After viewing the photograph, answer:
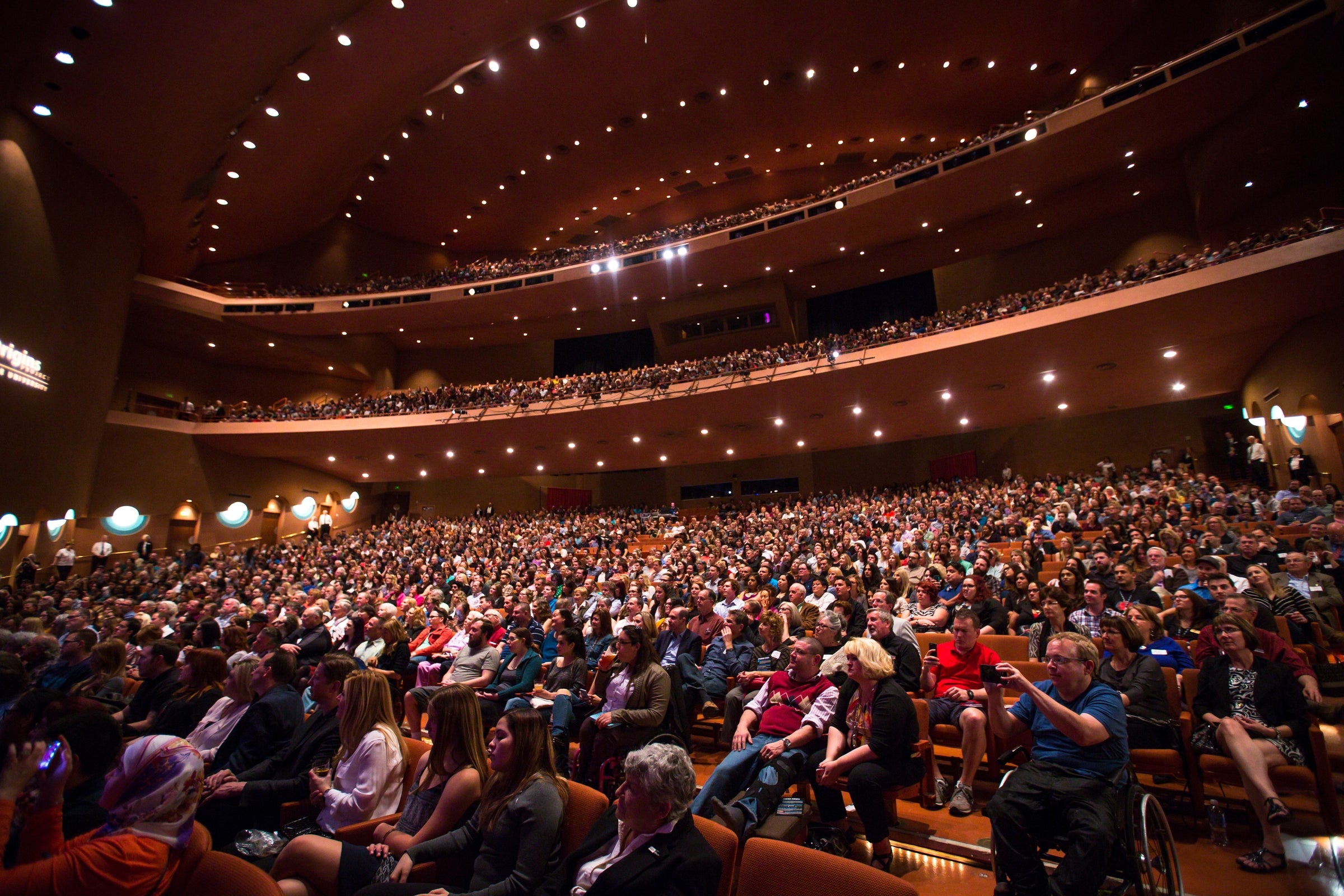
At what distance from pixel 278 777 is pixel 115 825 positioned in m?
1.03

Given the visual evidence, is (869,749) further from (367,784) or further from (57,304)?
(57,304)

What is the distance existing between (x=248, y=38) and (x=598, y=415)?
931 cm

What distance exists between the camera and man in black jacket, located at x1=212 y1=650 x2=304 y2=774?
8.89 feet

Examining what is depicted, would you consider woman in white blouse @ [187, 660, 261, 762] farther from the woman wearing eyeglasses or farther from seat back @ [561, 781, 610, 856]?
the woman wearing eyeglasses

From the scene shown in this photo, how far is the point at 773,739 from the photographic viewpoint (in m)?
2.87

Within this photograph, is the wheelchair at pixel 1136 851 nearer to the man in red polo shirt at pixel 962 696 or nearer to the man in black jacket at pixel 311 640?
the man in red polo shirt at pixel 962 696

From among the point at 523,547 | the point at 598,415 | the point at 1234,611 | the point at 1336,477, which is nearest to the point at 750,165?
the point at 598,415

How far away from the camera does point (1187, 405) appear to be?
14.5 meters

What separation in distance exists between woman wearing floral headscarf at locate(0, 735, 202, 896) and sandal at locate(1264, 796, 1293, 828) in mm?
3612

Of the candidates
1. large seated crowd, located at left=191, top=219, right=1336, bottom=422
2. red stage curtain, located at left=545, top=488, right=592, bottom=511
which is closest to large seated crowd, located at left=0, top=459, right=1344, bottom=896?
large seated crowd, located at left=191, top=219, right=1336, bottom=422

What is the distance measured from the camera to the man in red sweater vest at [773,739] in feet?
8.13

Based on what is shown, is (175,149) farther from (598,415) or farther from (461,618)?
(461,618)

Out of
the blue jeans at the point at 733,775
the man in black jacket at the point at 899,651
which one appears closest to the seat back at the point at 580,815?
the blue jeans at the point at 733,775

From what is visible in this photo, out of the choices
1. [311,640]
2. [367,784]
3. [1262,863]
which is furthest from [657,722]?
[311,640]
